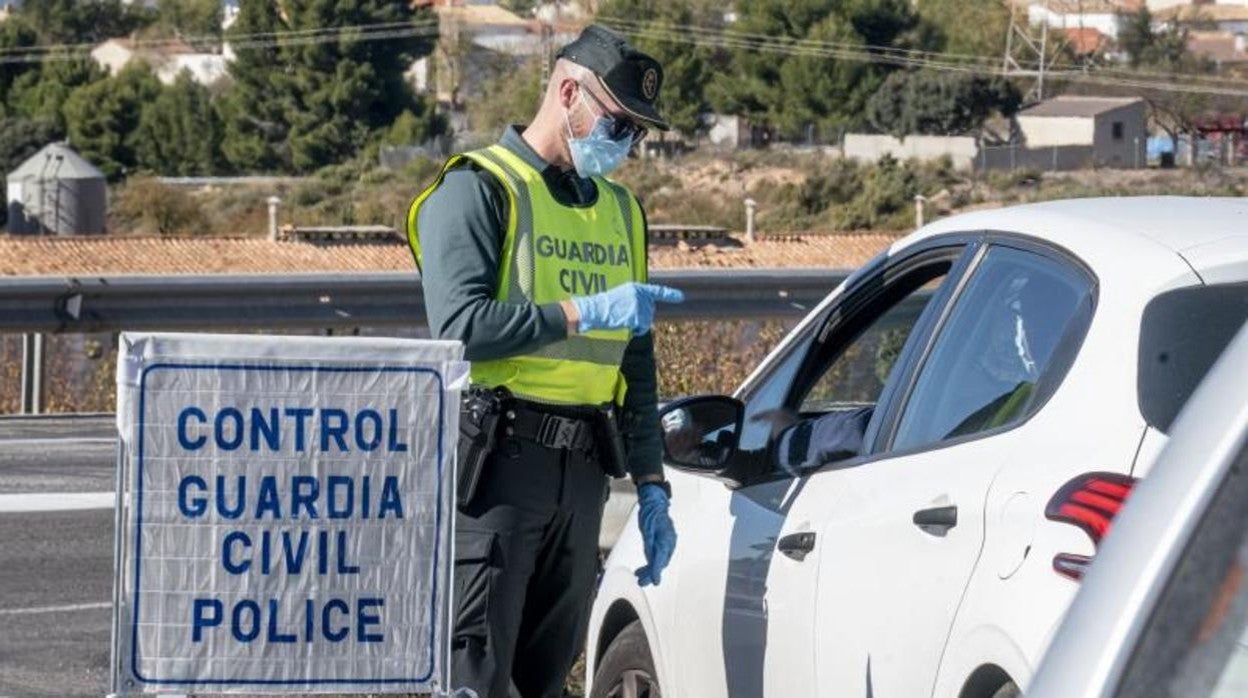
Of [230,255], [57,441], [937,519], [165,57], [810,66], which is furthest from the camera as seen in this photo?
[165,57]

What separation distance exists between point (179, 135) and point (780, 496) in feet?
273

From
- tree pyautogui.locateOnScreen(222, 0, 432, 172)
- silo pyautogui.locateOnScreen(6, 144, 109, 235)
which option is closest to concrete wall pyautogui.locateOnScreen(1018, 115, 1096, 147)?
silo pyautogui.locateOnScreen(6, 144, 109, 235)

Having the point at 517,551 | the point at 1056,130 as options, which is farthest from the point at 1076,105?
the point at 517,551

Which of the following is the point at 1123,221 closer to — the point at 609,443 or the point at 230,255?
the point at 609,443

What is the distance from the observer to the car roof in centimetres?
384

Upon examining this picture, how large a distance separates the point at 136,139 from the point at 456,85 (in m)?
15.4

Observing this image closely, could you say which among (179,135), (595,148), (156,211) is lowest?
(156,211)

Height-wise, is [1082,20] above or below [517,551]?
above

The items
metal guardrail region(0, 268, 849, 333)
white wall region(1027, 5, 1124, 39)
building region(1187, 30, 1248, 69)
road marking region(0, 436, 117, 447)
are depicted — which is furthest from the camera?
white wall region(1027, 5, 1124, 39)

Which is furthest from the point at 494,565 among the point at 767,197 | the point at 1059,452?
the point at 767,197

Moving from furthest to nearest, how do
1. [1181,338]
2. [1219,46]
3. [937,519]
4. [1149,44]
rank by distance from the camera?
1. [1219,46]
2. [1149,44]
3. [937,519]
4. [1181,338]

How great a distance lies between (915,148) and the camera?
64.6 m

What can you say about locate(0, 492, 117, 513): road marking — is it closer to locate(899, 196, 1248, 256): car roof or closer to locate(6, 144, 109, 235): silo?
locate(899, 196, 1248, 256): car roof

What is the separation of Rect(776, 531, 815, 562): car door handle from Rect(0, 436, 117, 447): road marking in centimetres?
853
